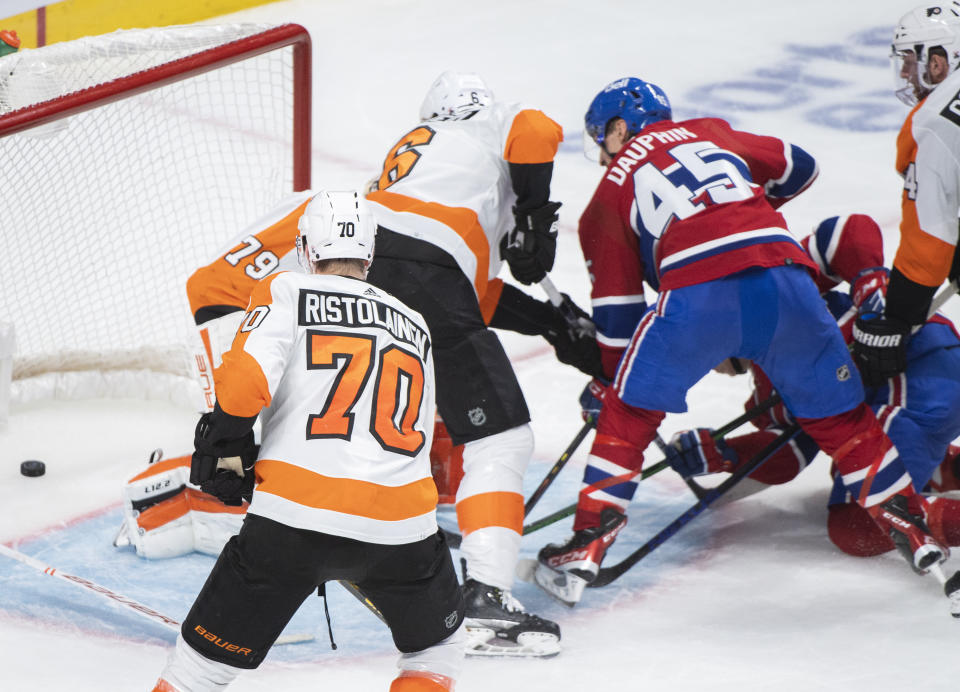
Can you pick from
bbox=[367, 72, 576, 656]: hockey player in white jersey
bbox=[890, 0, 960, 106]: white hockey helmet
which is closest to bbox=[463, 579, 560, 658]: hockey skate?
bbox=[367, 72, 576, 656]: hockey player in white jersey

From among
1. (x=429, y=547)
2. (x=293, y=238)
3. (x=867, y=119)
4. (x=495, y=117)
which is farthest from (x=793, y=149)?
(x=867, y=119)

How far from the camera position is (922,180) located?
280 centimetres

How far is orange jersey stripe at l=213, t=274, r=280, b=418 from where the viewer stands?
195 cm

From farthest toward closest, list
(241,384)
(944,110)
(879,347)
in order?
1. (879,347)
2. (944,110)
3. (241,384)

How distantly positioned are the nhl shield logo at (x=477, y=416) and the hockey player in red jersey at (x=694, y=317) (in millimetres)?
284

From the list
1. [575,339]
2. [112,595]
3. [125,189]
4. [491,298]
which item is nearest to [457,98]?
[491,298]

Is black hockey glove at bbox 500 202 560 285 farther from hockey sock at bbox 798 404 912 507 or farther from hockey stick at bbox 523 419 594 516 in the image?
hockey sock at bbox 798 404 912 507

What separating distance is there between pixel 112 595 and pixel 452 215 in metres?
1.09

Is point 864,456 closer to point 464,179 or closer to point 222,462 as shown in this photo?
point 464,179

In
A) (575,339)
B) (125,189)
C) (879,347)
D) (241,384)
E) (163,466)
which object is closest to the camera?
(241,384)

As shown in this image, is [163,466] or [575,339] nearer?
[163,466]

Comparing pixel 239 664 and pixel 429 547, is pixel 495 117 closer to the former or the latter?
pixel 429 547

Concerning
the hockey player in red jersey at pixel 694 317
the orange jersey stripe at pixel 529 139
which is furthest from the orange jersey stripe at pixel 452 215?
the hockey player in red jersey at pixel 694 317

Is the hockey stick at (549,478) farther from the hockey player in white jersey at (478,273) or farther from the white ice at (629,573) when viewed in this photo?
the hockey player in white jersey at (478,273)
